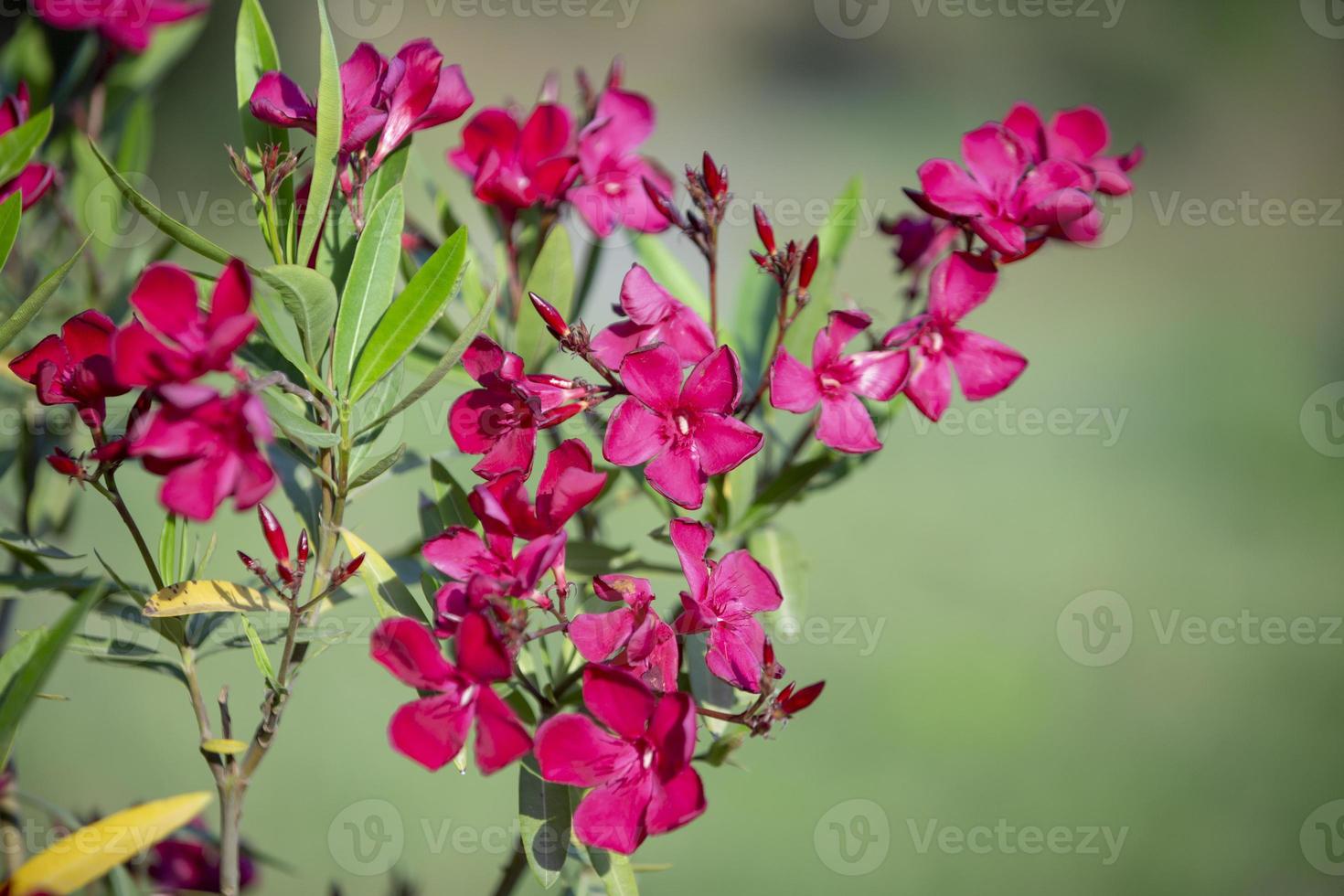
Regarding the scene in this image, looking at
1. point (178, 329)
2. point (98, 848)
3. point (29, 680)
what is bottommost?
point (98, 848)

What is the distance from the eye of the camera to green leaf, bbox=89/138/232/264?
0.71 m

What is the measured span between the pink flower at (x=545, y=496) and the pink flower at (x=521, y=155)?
0.37 metres

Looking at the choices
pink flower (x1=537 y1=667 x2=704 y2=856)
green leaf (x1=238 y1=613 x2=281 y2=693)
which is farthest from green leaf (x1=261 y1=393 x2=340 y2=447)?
pink flower (x1=537 y1=667 x2=704 y2=856)

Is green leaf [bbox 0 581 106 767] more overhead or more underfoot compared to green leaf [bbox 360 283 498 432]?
more underfoot

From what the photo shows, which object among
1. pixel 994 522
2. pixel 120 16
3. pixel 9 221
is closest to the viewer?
pixel 9 221

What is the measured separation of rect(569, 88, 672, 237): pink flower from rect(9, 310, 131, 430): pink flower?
0.47 m

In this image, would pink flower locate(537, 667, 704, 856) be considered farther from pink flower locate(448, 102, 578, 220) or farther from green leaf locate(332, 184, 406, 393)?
pink flower locate(448, 102, 578, 220)

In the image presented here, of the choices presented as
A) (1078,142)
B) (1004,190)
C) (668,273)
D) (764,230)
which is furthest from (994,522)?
(764,230)

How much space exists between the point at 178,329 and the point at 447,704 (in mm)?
285

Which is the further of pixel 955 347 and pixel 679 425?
pixel 955 347

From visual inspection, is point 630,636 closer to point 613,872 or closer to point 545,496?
point 545,496

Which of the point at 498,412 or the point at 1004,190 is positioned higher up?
the point at 1004,190

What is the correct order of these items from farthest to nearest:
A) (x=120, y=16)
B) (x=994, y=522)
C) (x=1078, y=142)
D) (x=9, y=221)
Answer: (x=994, y=522)
(x=120, y=16)
(x=1078, y=142)
(x=9, y=221)

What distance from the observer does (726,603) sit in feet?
2.64
